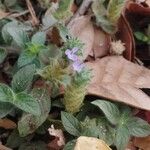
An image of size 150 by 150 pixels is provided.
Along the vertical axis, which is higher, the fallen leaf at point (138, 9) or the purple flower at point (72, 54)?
the purple flower at point (72, 54)

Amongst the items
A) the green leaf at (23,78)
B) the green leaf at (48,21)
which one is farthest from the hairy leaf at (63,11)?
the green leaf at (23,78)

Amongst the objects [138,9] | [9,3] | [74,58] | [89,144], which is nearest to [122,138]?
[89,144]

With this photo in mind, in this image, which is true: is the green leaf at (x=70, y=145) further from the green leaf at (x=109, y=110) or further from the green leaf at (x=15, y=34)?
the green leaf at (x=15, y=34)

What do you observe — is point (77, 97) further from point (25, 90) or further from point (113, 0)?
point (113, 0)

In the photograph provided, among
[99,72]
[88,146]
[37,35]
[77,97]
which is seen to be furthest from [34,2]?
[88,146]

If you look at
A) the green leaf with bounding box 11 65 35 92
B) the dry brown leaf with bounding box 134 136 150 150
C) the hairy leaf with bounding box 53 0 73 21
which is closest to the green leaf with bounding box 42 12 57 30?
the hairy leaf with bounding box 53 0 73 21
